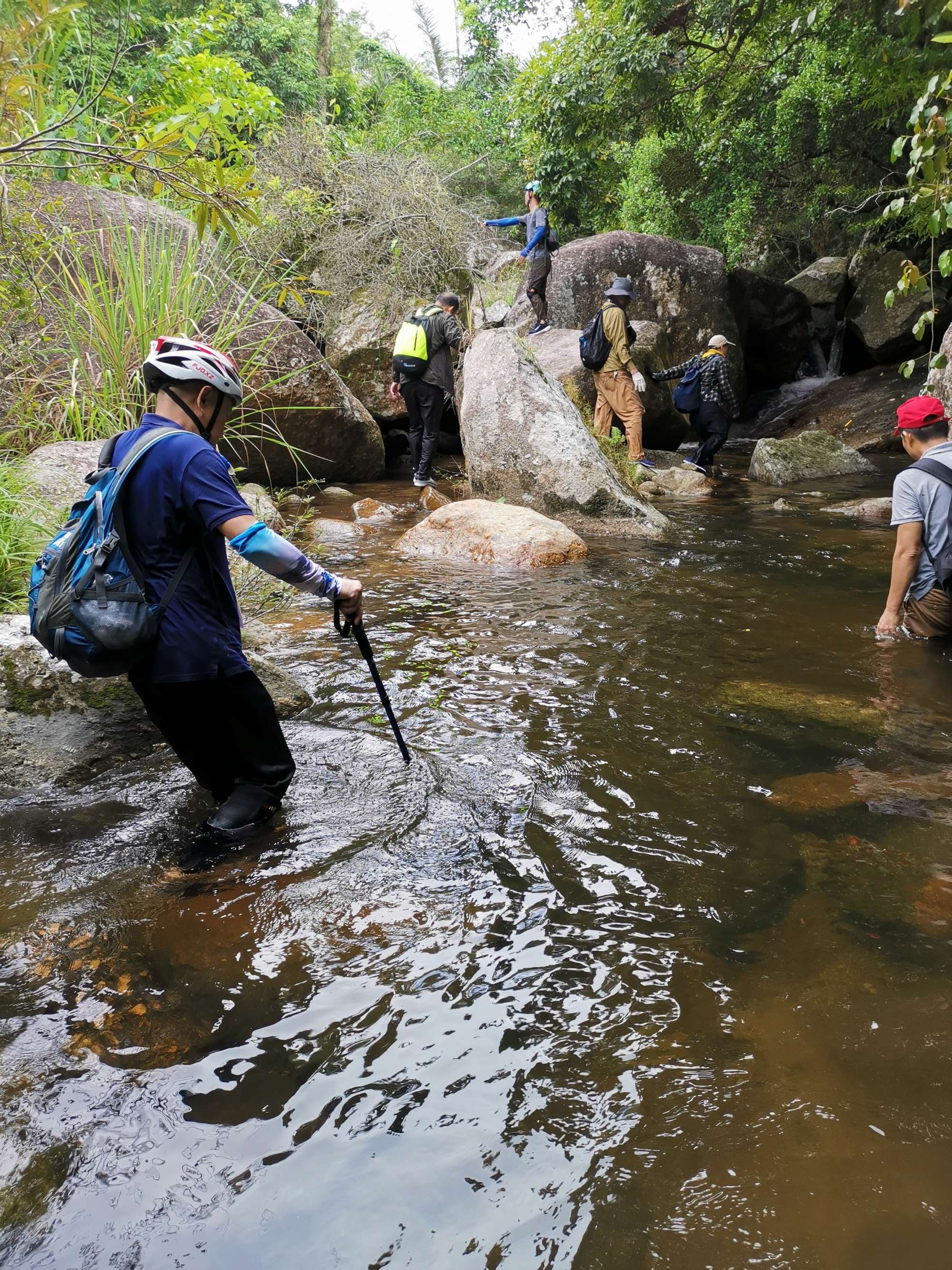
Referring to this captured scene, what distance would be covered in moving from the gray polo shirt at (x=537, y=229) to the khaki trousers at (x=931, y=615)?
9.71m

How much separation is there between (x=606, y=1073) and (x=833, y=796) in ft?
6.13

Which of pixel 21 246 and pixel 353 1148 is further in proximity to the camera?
pixel 21 246

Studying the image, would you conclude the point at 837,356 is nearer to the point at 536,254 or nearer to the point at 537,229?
the point at 536,254

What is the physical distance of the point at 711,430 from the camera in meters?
12.5

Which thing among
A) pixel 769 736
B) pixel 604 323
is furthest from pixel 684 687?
pixel 604 323

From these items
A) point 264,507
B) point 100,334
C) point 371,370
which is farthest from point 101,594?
point 371,370

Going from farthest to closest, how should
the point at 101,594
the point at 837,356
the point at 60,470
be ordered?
the point at 837,356 < the point at 60,470 < the point at 101,594

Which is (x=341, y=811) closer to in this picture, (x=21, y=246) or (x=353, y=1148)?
(x=353, y=1148)

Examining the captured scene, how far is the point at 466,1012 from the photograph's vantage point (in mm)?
2549

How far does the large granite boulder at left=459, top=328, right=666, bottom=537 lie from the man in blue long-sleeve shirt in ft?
12.4

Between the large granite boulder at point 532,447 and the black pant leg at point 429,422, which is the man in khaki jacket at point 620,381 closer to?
the large granite boulder at point 532,447

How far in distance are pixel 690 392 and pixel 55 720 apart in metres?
10.5

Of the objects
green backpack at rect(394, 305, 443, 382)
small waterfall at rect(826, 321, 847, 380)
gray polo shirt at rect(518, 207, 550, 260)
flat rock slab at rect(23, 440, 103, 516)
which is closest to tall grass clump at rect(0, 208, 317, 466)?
flat rock slab at rect(23, 440, 103, 516)

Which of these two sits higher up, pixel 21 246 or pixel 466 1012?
pixel 21 246
